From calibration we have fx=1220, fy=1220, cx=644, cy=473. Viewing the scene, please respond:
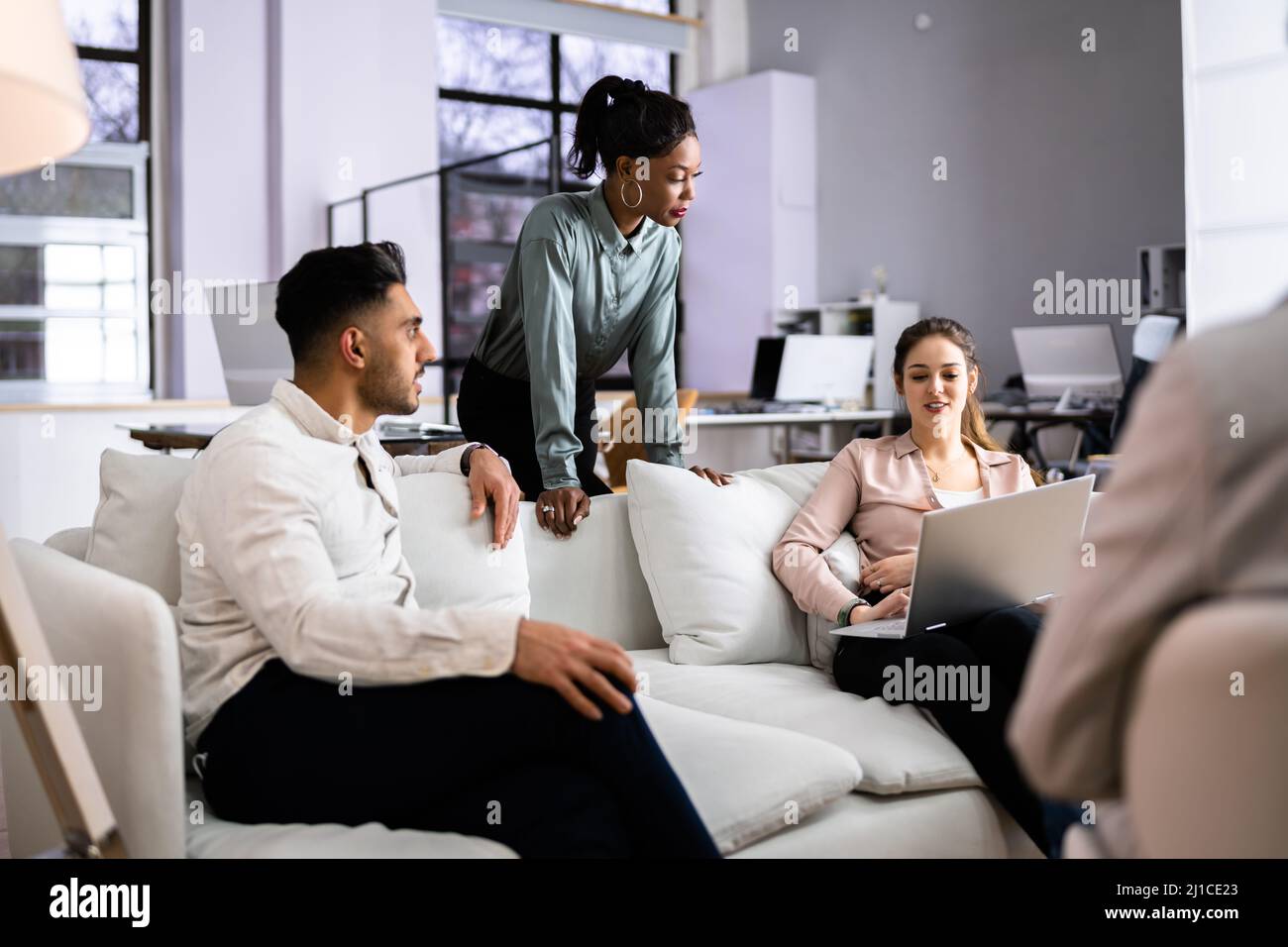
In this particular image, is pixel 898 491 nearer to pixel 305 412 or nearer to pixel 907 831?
pixel 907 831

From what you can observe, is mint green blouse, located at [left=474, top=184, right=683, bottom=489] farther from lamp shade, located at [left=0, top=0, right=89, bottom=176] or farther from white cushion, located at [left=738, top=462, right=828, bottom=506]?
lamp shade, located at [left=0, top=0, right=89, bottom=176]

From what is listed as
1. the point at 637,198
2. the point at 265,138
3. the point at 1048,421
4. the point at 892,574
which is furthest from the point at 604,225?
the point at 265,138

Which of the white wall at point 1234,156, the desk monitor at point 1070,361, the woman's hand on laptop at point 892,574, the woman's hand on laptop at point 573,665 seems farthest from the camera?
the desk monitor at point 1070,361

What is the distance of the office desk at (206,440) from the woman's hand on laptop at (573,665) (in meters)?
2.76

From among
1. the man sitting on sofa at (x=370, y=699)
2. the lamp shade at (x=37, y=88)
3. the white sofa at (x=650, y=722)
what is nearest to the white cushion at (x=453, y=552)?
the white sofa at (x=650, y=722)

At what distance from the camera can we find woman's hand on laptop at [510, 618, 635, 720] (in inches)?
56.2

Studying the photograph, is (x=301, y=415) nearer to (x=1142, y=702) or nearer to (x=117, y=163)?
(x=1142, y=702)

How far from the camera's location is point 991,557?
2027mm

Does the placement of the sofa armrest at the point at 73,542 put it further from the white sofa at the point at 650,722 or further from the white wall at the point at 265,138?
the white wall at the point at 265,138

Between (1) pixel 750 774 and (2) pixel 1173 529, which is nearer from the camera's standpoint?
(2) pixel 1173 529

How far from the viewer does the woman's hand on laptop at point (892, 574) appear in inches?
92.4

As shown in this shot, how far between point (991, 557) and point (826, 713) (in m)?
0.38
